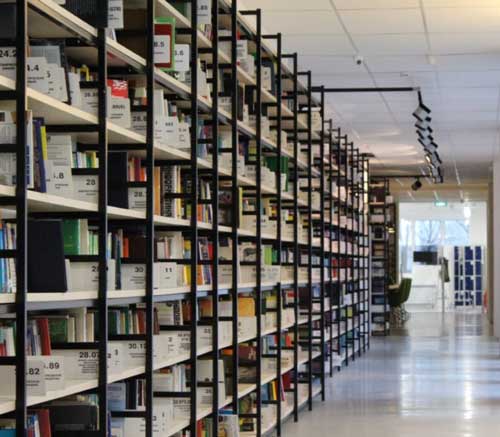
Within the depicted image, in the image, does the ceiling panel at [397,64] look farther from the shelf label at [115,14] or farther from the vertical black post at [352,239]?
the shelf label at [115,14]

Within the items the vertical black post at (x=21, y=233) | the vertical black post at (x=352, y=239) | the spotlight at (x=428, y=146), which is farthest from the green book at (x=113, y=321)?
the vertical black post at (x=352, y=239)

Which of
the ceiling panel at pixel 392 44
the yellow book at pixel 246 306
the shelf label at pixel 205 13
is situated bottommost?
the yellow book at pixel 246 306

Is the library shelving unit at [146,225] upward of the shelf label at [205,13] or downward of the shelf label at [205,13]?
downward

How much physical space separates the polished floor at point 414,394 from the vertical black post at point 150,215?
3.69 metres

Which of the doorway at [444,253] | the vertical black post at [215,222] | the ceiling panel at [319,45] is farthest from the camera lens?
the doorway at [444,253]

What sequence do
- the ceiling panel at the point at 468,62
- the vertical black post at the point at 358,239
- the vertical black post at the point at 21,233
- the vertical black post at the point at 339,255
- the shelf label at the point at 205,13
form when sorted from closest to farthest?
1. the vertical black post at the point at 21,233
2. the shelf label at the point at 205,13
3. the ceiling panel at the point at 468,62
4. the vertical black post at the point at 339,255
5. the vertical black post at the point at 358,239

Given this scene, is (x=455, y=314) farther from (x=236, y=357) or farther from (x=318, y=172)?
(x=236, y=357)


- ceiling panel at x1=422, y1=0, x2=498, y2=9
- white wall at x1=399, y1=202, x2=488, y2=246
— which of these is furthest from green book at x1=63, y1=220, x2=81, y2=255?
white wall at x1=399, y1=202, x2=488, y2=246

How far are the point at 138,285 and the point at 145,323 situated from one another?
24cm

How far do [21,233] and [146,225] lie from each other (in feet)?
5.30

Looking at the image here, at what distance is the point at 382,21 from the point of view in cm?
916

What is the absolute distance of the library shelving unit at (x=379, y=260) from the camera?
2188 centimetres

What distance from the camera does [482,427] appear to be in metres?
9.45

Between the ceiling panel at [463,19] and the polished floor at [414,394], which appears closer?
the ceiling panel at [463,19]
